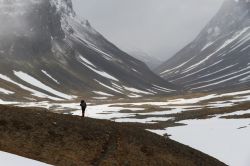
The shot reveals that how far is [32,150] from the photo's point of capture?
1351 inches

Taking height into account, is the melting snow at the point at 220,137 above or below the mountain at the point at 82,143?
above

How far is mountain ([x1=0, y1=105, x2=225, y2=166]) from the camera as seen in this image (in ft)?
114

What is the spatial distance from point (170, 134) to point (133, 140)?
80.5 ft

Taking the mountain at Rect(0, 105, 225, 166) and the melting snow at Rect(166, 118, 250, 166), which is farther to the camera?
the melting snow at Rect(166, 118, 250, 166)

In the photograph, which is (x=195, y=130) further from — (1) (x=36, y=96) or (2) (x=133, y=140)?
(1) (x=36, y=96)

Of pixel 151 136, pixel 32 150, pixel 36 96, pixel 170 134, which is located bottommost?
pixel 32 150

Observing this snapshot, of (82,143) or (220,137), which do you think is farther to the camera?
(220,137)

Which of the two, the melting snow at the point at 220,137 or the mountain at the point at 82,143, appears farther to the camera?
the melting snow at the point at 220,137

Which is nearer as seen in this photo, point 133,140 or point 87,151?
point 87,151

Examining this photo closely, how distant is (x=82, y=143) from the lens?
37.6 meters

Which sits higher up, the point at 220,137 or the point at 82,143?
the point at 220,137

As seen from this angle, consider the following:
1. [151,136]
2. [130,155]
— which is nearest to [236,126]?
[151,136]

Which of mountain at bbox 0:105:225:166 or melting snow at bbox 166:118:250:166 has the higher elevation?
melting snow at bbox 166:118:250:166

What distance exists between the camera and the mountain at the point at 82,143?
3472 cm
